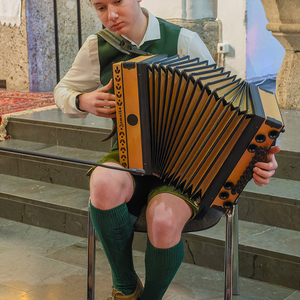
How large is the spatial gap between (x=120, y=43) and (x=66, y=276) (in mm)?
1070

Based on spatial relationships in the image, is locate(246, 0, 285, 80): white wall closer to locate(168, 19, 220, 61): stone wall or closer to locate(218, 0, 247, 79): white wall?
locate(218, 0, 247, 79): white wall

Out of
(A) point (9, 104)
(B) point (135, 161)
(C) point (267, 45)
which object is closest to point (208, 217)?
(B) point (135, 161)

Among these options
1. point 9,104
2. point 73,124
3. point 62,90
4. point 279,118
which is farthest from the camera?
point 9,104

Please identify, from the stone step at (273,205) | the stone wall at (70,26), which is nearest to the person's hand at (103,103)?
the stone step at (273,205)

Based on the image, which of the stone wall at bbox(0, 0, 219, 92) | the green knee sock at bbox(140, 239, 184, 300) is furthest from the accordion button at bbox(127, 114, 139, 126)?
the stone wall at bbox(0, 0, 219, 92)

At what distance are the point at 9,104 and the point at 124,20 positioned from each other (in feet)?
9.44

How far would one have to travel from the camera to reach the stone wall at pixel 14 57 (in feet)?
16.4

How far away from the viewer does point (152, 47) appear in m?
1.54

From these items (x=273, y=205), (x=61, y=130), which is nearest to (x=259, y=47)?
(x=61, y=130)

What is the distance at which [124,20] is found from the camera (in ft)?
4.81

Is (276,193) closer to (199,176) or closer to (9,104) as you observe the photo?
(199,176)

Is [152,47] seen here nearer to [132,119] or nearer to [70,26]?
[132,119]

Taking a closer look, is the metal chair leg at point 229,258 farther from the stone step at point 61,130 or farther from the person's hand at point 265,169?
the stone step at point 61,130

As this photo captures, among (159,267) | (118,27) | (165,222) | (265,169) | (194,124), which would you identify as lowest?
(159,267)
